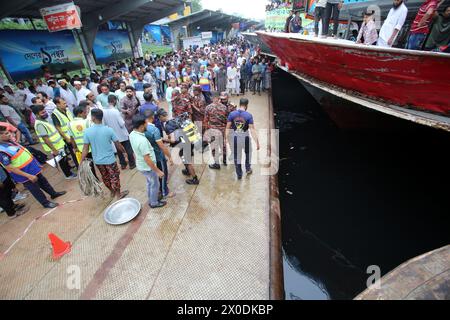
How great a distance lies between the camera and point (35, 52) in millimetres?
9648

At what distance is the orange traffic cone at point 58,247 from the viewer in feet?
10.3

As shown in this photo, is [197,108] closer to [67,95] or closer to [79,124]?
[79,124]

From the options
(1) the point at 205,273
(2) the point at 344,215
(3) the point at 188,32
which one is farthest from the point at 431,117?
(3) the point at 188,32

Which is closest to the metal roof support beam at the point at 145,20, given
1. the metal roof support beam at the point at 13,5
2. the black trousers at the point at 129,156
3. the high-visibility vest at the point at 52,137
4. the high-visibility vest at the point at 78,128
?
the metal roof support beam at the point at 13,5

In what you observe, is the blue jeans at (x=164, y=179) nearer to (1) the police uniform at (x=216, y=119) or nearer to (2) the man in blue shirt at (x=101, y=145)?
(2) the man in blue shirt at (x=101, y=145)

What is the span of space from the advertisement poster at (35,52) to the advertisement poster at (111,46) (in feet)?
5.71

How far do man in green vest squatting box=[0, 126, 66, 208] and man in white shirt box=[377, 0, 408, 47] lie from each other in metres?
6.23

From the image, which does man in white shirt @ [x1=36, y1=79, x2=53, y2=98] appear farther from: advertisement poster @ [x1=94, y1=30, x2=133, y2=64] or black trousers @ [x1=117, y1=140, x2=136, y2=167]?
advertisement poster @ [x1=94, y1=30, x2=133, y2=64]

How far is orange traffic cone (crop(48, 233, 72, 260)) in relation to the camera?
313 centimetres

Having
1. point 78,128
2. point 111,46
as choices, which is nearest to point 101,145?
point 78,128

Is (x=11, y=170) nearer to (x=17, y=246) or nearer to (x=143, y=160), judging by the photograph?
(x=17, y=246)

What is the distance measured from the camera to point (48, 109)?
4.78 m

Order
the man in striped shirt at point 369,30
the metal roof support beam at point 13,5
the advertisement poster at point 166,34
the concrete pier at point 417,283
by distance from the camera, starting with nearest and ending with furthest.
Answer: the concrete pier at point 417,283 < the man in striped shirt at point 369,30 < the metal roof support beam at point 13,5 < the advertisement poster at point 166,34

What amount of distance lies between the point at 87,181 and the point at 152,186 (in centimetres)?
123
